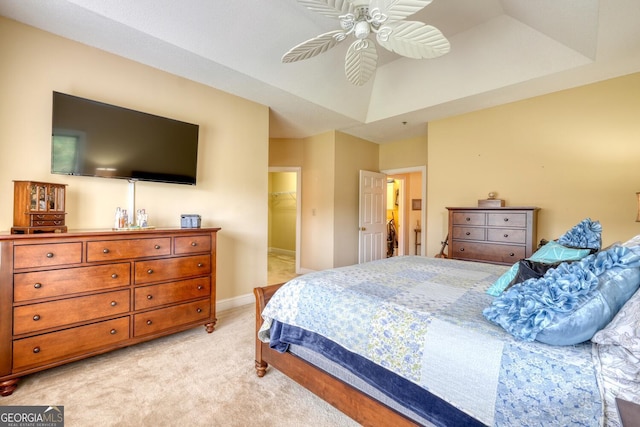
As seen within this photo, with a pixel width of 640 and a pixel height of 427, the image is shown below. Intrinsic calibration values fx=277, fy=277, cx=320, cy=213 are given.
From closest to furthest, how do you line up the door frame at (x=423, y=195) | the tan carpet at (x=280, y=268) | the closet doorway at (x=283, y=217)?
1. the door frame at (x=423, y=195)
2. the tan carpet at (x=280, y=268)
3. the closet doorway at (x=283, y=217)

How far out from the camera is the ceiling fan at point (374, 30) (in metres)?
1.68

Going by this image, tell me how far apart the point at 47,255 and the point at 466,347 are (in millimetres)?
2507

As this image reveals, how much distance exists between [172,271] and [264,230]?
1.43 meters

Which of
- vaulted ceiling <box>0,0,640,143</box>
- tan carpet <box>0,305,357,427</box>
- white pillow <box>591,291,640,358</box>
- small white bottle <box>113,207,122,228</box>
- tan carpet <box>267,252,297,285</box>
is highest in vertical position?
vaulted ceiling <box>0,0,640,143</box>

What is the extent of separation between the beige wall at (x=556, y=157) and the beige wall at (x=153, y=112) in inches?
110

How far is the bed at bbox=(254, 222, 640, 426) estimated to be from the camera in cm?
83

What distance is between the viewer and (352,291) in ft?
4.91

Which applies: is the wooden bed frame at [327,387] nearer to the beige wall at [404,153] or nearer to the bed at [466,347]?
the bed at [466,347]

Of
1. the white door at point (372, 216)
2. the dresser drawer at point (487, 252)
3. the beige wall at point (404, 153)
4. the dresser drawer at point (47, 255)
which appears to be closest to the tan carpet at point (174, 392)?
the dresser drawer at point (47, 255)

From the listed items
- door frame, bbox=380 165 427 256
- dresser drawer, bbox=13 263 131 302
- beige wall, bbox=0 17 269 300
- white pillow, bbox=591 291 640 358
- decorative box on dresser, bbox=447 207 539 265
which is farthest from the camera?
door frame, bbox=380 165 427 256

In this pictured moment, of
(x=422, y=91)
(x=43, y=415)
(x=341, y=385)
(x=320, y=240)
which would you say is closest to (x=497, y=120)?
(x=422, y=91)

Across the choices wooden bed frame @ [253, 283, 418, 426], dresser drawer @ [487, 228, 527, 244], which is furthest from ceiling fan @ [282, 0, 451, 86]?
dresser drawer @ [487, 228, 527, 244]

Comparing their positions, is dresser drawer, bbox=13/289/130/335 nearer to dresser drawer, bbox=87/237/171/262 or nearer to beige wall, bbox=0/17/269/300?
dresser drawer, bbox=87/237/171/262

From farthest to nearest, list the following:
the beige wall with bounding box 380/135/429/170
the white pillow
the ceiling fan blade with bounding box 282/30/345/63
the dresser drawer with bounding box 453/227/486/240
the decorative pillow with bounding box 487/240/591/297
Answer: the beige wall with bounding box 380/135/429/170 → the dresser drawer with bounding box 453/227/486/240 → the ceiling fan blade with bounding box 282/30/345/63 → the decorative pillow with bounding box 487/240/591/297 → the white pillow
